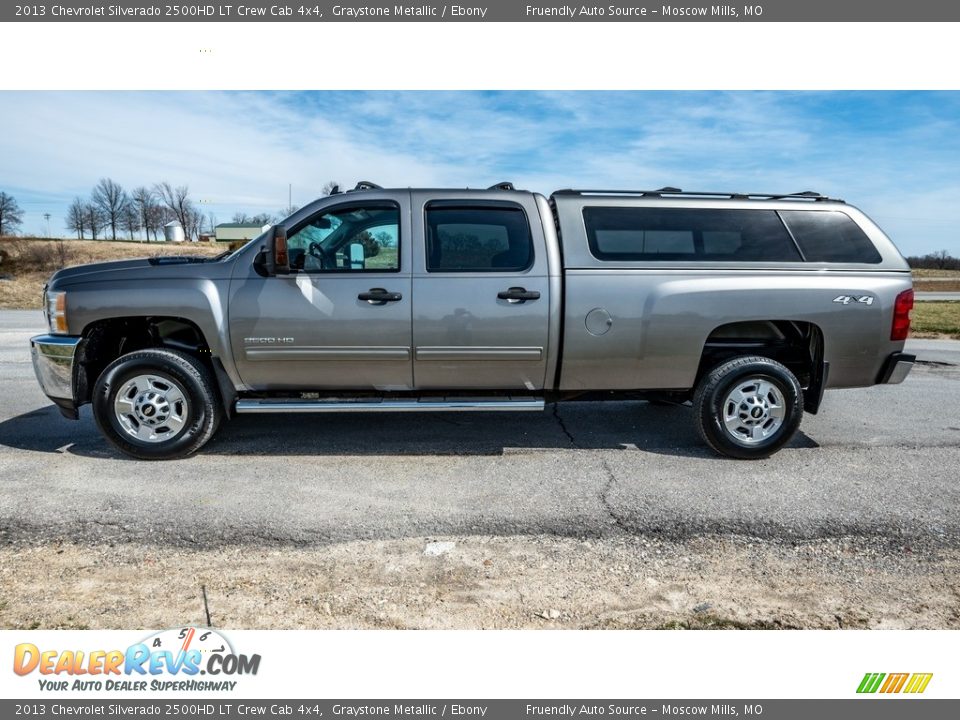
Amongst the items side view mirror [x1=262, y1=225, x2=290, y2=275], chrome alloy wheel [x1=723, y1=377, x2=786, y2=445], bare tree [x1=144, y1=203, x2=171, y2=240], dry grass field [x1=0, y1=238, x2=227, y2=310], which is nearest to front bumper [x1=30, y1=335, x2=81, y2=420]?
side view mirror [x1=262, y1=225, x2=290, y2=275]

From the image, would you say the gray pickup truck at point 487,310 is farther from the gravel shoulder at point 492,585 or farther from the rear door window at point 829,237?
the gravel shoulder at point 492,585

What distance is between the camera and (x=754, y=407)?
471 cm

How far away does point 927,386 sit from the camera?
7461mm

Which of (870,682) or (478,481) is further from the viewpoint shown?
(478,481)

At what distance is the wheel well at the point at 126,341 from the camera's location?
15.3ft

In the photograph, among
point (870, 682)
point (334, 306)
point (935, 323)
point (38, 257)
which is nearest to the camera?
point (870, 682)

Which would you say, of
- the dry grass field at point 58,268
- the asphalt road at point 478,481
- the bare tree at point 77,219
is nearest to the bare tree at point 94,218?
the bare tree at point 77,219

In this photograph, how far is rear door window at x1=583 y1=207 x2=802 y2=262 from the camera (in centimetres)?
466

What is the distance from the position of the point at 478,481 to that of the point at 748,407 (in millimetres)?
2176

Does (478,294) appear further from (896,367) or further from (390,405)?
(896,367)

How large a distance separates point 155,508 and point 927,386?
8318 mm

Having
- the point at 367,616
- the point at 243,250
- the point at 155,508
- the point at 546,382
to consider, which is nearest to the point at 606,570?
the point at 367,616

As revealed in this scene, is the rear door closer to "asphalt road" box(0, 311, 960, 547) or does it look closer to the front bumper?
"asphalt road" box(0, 311, 960, 547)

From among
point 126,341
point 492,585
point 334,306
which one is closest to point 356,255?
point 334,306
